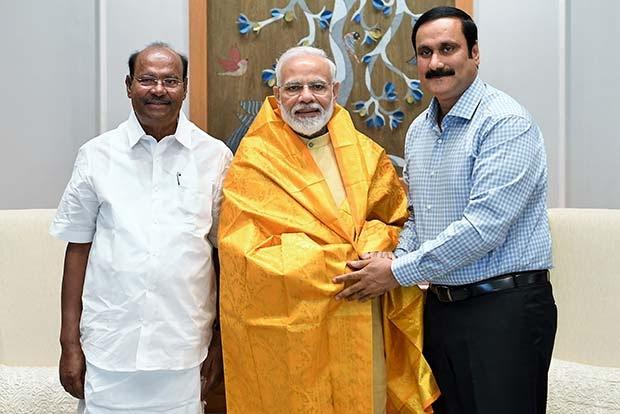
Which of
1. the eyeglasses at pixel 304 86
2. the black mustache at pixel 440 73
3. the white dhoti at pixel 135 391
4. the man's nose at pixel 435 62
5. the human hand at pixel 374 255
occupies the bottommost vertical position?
the white dhoti at pixel 135 391

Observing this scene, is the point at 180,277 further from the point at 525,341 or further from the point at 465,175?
the point at 525,341

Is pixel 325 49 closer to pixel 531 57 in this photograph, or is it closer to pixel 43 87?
pixel 531 57

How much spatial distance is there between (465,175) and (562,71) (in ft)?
4.62

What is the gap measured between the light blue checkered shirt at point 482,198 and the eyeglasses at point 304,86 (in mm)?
418

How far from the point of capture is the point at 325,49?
302 cm

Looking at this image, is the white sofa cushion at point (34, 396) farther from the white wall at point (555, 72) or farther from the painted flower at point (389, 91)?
the white wall at point (555, 72)

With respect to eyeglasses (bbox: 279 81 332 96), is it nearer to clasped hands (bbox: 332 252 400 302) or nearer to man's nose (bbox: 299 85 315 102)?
man's nose (bbox: 299 85 315 102)

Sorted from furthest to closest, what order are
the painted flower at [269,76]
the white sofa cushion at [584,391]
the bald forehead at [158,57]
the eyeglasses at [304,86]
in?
the painted flower at [269,76]
the white sofa cushion at [584,391]
the eyeglasses at [304,86]
the bald forehead at [158,57]

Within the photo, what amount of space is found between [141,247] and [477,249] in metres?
0.98

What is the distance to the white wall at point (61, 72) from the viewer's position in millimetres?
3008

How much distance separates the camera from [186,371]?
208 centimetres

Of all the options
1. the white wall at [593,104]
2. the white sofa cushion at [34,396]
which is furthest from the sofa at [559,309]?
the white wall at [593,104]

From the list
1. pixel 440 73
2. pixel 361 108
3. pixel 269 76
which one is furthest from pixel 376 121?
pixel 440 73

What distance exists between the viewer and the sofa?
98.2 inches
